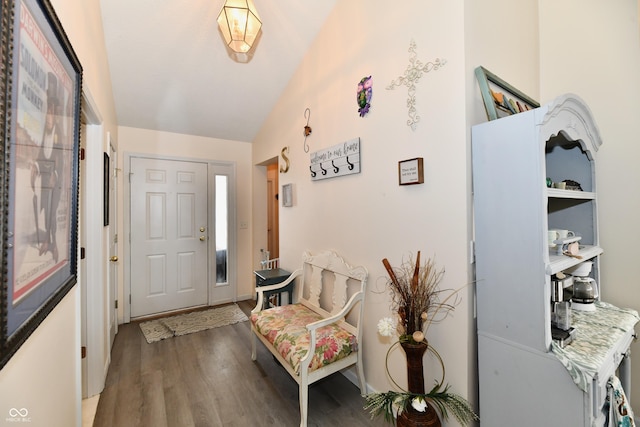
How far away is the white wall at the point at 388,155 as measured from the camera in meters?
1.43

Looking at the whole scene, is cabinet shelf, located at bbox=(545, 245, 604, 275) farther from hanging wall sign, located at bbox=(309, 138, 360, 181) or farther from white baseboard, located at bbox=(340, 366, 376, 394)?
white baseboard, located at bbox=(340, 366, 376, 394)

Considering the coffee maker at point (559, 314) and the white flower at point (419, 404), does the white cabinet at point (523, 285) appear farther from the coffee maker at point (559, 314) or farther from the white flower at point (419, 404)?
the white flower at point (419, 404)

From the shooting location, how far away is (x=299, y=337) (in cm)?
185

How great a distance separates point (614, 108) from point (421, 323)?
6.11ft

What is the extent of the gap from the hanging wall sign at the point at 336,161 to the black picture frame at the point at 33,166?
158 cm

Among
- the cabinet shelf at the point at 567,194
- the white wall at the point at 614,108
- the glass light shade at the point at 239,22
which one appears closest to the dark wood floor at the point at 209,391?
the cabinet shelf at the point at 567,194

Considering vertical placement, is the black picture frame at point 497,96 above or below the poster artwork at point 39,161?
above

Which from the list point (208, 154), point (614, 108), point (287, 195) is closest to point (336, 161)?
point (287, 195)

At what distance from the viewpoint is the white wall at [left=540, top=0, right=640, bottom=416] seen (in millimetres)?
1672

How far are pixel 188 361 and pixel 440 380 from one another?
2.08 meters

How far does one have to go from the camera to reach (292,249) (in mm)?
2924

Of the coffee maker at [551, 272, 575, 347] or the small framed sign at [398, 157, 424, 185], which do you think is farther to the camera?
the small framed sign at [398, 157, 424, 185]

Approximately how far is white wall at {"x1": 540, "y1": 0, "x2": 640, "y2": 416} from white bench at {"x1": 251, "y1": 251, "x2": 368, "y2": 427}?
1605mm

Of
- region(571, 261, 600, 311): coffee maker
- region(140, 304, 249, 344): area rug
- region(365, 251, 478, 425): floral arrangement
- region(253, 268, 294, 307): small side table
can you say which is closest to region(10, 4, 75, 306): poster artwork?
region(365, 251, 478, 425): floral arrangement
